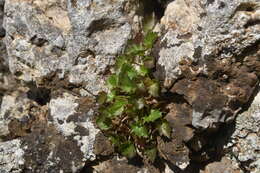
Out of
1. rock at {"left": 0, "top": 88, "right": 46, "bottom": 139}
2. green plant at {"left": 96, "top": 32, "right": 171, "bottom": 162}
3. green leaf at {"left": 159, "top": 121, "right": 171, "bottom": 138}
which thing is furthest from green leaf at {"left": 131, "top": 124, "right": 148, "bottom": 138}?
rock at {"left": 0, "top": 88, "right": 46, "bottom": 139}

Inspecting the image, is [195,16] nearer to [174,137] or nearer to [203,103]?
[203,103]

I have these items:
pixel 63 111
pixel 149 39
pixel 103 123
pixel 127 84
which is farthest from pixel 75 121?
pixel 149 39

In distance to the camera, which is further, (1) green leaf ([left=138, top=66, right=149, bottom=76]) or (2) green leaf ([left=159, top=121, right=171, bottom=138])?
(1) green leaf ([left=138, top=66, right=149, bottom=76])

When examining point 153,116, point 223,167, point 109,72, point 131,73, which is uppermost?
point 131,73

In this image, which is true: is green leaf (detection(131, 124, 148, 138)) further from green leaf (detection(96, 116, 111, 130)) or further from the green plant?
green leaf (detection(96, 116, 111, 130))

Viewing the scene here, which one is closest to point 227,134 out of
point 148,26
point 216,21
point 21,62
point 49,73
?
point 216,21

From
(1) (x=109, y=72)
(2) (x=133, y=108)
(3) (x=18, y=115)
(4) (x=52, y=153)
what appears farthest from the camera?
(3) (x=18, y=115)

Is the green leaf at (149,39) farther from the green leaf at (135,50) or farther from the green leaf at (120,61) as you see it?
the green leaf at (120,61)

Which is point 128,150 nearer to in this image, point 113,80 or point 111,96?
point 111,96
